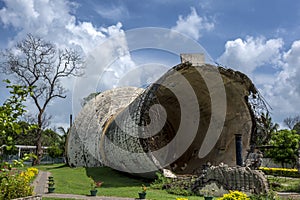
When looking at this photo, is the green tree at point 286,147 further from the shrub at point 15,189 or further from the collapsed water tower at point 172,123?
the shrub at point 15,189

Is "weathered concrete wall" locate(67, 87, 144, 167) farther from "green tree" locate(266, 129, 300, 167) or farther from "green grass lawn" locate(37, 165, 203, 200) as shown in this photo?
"green tree" locate(266, 129, 300, 167)

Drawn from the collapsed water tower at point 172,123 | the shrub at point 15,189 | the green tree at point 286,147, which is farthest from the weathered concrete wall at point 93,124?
the green tree at point 286,147

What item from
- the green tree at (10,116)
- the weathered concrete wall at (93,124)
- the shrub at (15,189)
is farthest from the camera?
the weathered concrete wall at (93,124)

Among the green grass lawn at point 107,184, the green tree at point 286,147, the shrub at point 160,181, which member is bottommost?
the green grass lawn at point 107,184

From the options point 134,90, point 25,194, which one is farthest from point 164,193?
point 134,90

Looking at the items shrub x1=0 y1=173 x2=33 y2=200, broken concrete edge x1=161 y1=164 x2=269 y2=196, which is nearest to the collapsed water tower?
broken concrete edge x1=161 y1=164 x2=269 y2=196

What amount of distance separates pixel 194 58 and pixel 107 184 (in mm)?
6492

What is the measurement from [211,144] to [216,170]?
6.07 metres

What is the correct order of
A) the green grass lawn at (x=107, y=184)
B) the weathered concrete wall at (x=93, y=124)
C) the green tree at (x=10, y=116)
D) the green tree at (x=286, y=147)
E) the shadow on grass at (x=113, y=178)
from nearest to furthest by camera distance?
1. the green tree at (x=10, y=116)
2. the green grass lawn at (x=107, y=184)
3. the shadow on grass at (x=113, y=178)
4. the weathered concrete wall at (x=93, y=124)
5. the green tree at (x=286, y=147)

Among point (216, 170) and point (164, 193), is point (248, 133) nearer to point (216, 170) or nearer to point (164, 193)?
point (216, 170)

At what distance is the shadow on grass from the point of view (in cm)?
1408

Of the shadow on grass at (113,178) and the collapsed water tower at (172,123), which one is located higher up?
the collapsed water tower at (172,123)

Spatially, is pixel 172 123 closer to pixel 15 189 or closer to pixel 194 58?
pixel 194 58

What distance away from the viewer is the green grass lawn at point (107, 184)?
11.2m
